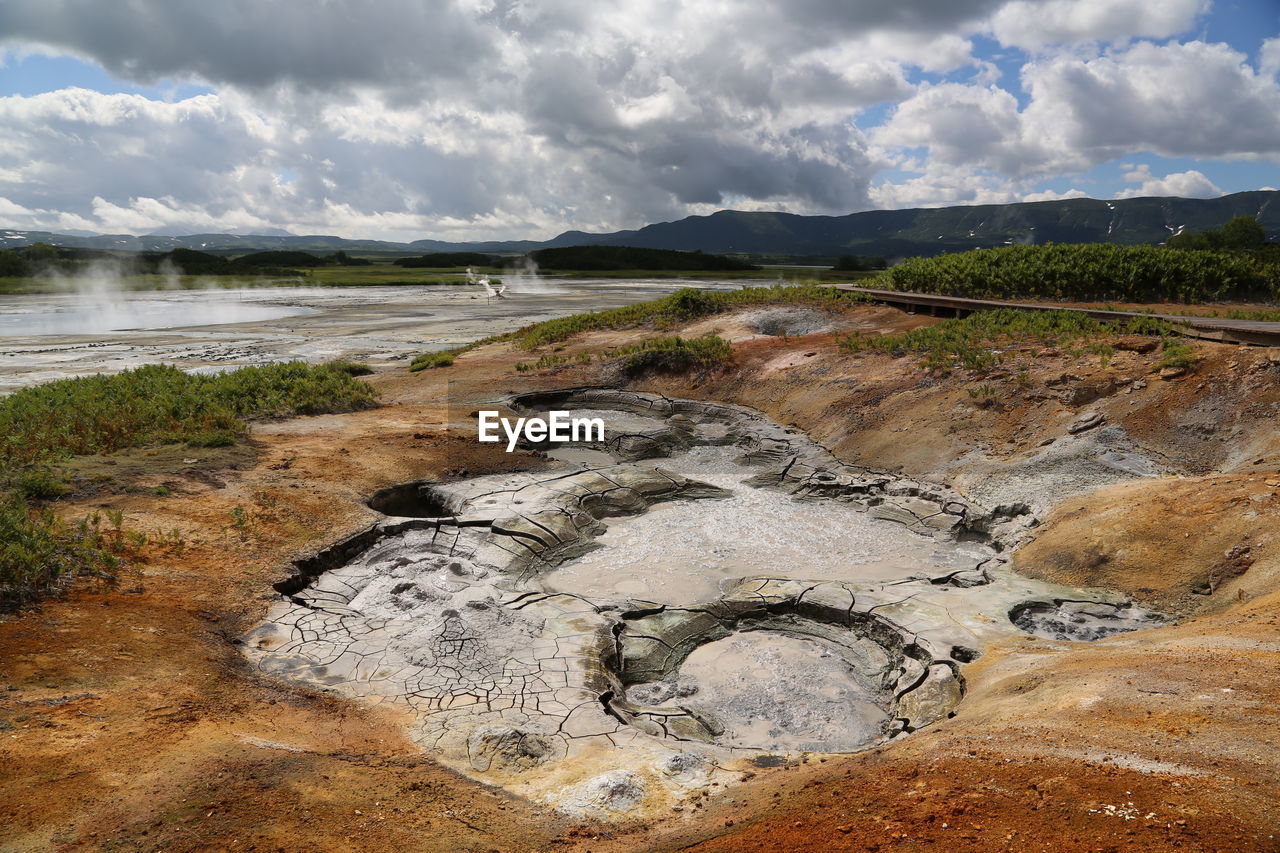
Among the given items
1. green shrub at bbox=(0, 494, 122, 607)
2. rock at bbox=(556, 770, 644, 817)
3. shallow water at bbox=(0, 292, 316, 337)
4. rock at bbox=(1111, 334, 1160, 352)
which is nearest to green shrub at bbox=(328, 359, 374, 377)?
green shrub at bbox=(0, 494, 122, 607)

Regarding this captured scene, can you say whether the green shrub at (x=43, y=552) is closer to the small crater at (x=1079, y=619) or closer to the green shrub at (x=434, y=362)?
the small crater at (x=1079, y=619)

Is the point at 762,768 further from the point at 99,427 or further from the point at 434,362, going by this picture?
the point at 434,362

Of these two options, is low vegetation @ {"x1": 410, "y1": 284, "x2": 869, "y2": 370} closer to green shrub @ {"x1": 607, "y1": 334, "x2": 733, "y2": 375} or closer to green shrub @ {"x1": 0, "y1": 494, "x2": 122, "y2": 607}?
green shrub @ {"x1": 607, "y1": 334, "x2": 733, "y2": 375}

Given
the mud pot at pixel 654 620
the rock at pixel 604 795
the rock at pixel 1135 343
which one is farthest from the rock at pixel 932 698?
the rock at pixel 1135 343

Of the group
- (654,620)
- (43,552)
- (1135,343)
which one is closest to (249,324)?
(43,552)

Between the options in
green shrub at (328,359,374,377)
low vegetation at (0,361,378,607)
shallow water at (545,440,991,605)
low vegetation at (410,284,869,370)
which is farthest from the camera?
low vegetation at (410,284,869,370)

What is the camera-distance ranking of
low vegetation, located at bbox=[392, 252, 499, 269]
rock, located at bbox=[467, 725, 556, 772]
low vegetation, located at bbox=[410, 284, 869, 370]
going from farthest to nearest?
1. low vegetation, located at bbox=[392, 252, 499, 269]
2. low vegetation, located at bbox=[410, 284, 869, 370]
3. rock, located at bbox=[467, 725, 556, 772]
